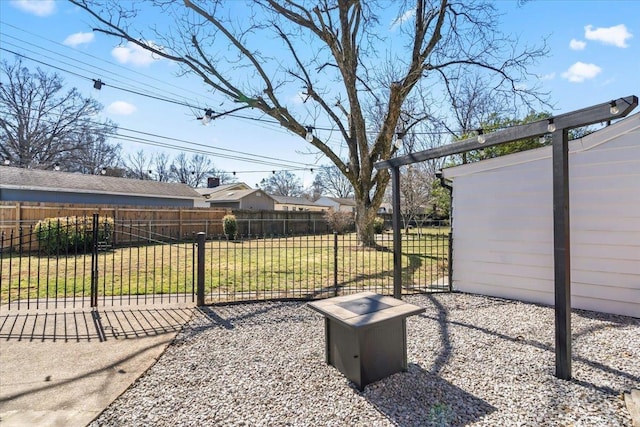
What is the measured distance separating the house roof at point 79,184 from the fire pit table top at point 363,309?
1893cm

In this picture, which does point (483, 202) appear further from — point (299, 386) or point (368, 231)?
point (368, 231)

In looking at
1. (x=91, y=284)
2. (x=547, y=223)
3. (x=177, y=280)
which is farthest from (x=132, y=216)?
(x=547, y=223)

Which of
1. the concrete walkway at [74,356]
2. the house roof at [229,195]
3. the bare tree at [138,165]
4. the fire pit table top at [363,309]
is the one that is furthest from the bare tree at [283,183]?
the fire pit table top at [363,309]

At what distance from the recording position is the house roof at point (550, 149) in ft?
13.2

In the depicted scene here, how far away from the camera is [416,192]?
19.4 m

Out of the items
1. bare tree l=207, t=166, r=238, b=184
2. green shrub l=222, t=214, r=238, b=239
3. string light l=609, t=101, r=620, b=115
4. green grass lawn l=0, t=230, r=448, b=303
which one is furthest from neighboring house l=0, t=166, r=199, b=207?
string light l=609, t=101, r=620, b=115

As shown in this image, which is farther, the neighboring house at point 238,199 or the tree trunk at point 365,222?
the neighboring house at point 238,199

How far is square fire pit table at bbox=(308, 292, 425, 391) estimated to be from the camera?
8.13 feet

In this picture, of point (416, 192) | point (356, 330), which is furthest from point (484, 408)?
point (416, 192)

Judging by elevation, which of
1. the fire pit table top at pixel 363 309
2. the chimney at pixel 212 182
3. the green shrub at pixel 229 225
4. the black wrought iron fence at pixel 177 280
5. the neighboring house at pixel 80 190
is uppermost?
the chimney at pixel 212 182

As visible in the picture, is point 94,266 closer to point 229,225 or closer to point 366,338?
point 366,338

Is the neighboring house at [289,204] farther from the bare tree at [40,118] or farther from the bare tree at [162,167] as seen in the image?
the bare tree at [40,118]

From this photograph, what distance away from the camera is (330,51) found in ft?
35.3

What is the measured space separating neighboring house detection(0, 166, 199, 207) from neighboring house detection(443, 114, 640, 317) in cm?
1902
